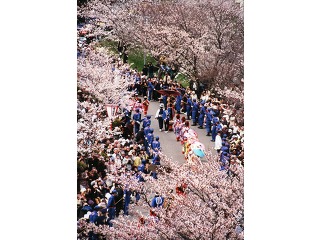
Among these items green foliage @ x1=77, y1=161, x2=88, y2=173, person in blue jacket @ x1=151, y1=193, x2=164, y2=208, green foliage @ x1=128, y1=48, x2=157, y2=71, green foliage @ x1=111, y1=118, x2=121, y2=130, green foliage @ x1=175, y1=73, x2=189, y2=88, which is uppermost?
green foliage @ x1=128, y1=48, x2=157, y2=71

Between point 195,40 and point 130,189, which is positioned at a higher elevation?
point 195,40

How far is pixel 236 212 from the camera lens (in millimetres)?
7516

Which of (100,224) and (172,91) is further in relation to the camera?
(172,91)

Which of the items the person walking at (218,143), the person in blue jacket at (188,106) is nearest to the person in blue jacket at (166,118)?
the person in blue jacket at (188,106)

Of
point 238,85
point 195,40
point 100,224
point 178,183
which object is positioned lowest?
point 100,224

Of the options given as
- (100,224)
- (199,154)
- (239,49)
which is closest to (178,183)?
(199,154)

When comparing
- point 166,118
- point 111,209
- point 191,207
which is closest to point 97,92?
point 166,118

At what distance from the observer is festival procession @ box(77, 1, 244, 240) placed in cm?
756

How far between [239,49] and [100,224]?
9.99 ft

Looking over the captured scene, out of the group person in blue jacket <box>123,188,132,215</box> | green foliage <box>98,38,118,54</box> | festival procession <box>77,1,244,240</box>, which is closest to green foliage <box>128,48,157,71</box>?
festival procession <box>77,1,244,240</box>

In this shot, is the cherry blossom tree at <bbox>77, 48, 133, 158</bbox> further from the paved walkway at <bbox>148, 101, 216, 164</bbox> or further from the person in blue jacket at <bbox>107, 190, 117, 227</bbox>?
the person in blue jacket at <bbox>107, 190, 117, 227</bbox>

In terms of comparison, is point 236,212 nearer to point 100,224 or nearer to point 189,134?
point 189,134

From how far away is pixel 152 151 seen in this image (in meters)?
8.02

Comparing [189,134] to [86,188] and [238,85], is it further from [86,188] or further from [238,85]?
[86,188]
